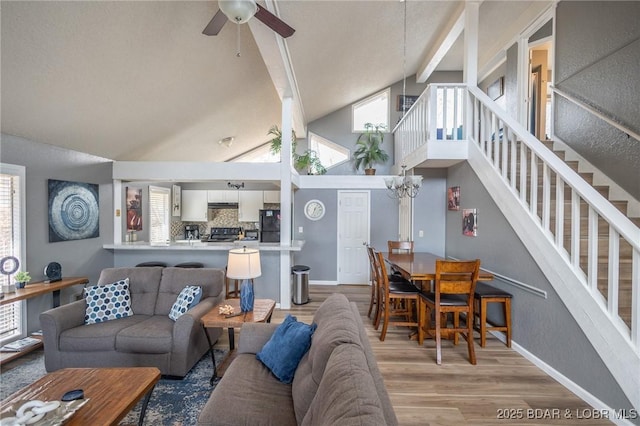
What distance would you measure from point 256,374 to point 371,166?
554 cm

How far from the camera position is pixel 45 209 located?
3504mm

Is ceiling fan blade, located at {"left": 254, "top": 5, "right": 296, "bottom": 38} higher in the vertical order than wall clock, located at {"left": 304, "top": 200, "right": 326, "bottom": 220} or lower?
higher

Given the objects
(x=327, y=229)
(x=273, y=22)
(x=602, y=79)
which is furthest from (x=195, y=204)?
(x=602, y=79)

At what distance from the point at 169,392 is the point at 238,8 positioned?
301cm

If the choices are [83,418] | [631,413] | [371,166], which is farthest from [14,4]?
[371,166]

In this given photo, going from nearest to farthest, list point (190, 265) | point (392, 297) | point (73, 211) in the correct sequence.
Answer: point (392, 297), point (73, 211), point (190, 265)

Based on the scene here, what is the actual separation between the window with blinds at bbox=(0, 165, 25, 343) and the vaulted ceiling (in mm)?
543

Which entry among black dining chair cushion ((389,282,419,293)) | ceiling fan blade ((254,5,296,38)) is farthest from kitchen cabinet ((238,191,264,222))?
ceiling fan blade ((254,5,296,38))

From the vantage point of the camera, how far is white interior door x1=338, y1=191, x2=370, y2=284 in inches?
242

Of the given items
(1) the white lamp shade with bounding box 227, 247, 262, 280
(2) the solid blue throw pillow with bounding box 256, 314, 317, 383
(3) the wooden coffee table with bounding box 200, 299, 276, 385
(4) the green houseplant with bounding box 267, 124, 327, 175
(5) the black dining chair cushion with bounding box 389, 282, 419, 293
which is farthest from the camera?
(4) the green houseplant with bounding box 267, 124, 327, 175

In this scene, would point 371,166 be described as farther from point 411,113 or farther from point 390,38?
point 390,38

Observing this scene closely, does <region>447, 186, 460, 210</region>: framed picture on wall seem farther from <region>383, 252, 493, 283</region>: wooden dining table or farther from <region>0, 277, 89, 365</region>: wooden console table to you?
<region>0, 277, 89, 365</region>: wooden console table

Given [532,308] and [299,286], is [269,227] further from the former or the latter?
[532,308]

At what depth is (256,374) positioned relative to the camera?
1895mm
